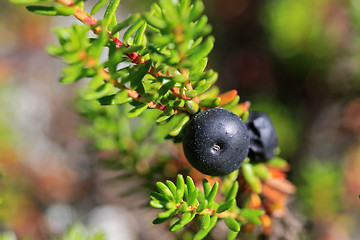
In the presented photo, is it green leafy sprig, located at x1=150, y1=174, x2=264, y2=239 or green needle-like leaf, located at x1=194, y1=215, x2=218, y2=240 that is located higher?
green leafy sprig, located at x1=150, y1=174, x2=264, y2=239

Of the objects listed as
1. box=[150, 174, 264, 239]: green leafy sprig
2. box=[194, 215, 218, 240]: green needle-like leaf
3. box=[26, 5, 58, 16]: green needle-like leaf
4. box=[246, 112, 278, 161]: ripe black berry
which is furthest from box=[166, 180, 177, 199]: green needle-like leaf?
box=[26, 5, 58, 16]: green needle-like leaf

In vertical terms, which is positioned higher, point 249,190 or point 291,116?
point 249,190

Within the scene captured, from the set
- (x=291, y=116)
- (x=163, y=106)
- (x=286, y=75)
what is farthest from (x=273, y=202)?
(x=286, y=75)

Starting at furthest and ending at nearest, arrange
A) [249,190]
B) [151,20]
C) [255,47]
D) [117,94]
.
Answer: [255,47]
[249,190]
[117,94]
[151,20]

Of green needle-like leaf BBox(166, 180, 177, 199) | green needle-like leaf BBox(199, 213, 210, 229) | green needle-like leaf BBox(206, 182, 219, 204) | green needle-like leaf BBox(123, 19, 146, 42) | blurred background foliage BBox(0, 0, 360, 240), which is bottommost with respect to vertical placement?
blurred background foliage BBox(0, 0, 360, 240)

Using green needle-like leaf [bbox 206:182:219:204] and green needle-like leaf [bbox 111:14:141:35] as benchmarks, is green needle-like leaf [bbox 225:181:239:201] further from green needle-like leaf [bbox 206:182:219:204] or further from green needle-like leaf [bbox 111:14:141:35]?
green needle-like leaf [bbox 111:14:141:35]

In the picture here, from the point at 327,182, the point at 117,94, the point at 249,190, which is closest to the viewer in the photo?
the point at 117,94

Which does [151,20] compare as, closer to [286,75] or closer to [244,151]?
[244,151]
